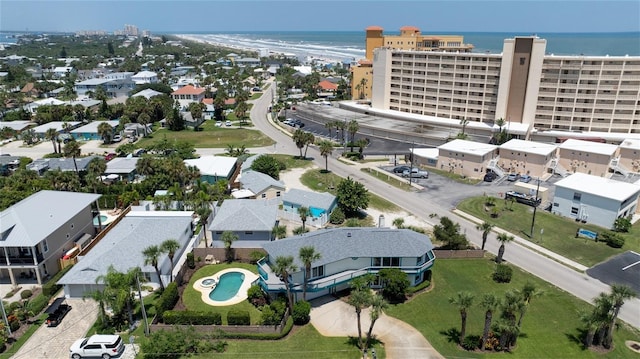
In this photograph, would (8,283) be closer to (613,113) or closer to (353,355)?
(353,355)

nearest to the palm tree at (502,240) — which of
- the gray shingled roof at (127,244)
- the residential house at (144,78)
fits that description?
the gray shingled roof at (127,244)

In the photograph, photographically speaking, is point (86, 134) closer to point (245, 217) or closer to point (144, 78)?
point (245, 217)

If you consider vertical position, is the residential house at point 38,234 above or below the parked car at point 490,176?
above

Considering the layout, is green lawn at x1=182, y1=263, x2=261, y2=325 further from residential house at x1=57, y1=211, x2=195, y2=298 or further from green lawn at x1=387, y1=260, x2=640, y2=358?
green lawn at x1=387, y1=260, x2=640, y2=358

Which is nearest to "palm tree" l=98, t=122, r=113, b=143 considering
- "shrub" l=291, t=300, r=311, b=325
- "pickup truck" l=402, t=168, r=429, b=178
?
"pickup truck" l=402, t=168, r=429, b=178

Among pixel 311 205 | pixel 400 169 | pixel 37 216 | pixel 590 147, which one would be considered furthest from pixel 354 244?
pixel 590 147

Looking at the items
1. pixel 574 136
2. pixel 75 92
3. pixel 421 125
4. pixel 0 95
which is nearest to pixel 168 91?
pixel 75 92

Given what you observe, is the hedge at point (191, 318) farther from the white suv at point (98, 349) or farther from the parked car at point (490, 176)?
the parked car at point (490, 176)
